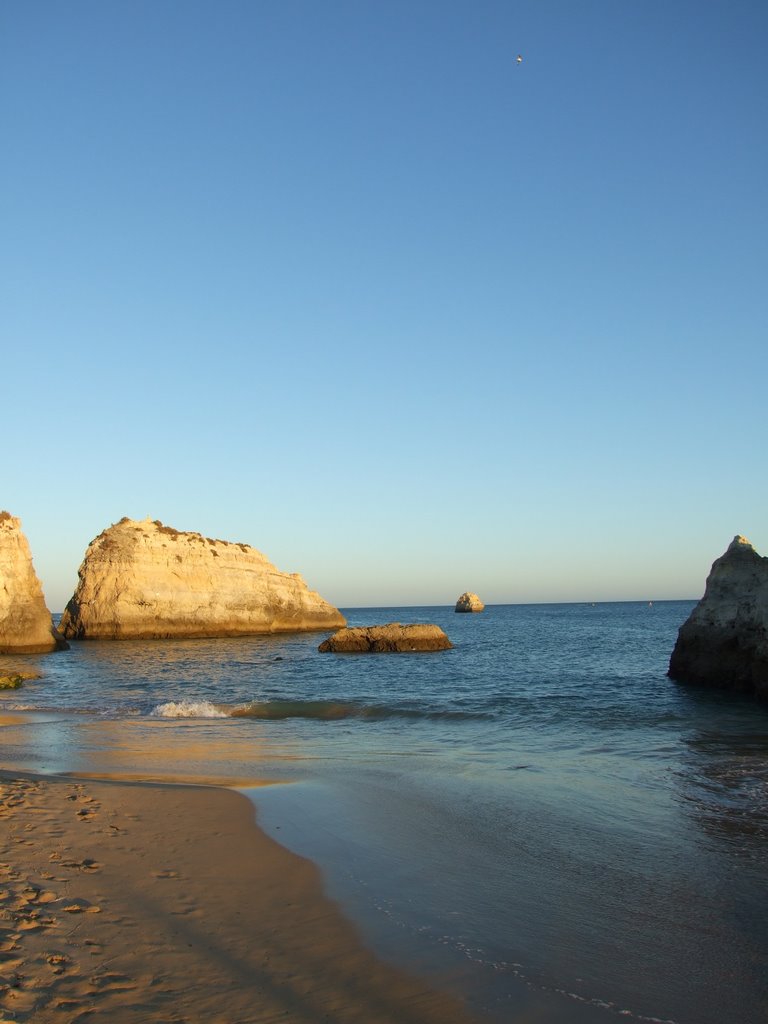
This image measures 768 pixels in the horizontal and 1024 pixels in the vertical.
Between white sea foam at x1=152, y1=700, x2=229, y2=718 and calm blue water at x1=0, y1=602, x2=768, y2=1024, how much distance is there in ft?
0.32

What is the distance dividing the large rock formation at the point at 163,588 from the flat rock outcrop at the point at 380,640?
18.1 m

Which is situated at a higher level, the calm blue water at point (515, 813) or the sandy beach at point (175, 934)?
the sandy beach at point (175, 934)

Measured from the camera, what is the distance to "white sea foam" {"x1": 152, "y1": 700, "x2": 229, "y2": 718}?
20.2 meters

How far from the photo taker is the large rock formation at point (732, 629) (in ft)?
71.6

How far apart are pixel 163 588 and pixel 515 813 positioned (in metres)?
50.7

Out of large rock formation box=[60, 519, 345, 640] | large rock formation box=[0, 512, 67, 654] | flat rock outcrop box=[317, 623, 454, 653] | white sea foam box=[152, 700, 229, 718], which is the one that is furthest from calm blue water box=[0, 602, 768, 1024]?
large rock formation box=[60, 519, 345, 640]

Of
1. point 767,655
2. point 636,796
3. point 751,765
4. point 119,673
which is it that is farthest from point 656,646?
point 636,796

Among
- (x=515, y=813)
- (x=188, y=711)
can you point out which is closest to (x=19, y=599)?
(x=188, y=711)

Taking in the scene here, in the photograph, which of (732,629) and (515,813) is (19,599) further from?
(515,813)

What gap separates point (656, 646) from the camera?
47062mm

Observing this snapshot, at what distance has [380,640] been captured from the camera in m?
43.4

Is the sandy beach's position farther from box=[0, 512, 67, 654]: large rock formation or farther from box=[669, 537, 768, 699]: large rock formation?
box=[0, 512, 67, 654]: large rock formation

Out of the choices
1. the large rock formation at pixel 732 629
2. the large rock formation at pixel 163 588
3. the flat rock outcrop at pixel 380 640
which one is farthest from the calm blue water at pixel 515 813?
the large rock formation at pixel 163 588

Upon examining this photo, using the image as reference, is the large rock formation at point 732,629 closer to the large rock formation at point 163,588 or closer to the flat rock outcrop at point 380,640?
the flat rock outcrop at point 380,640
